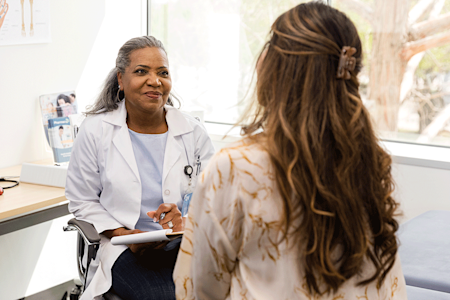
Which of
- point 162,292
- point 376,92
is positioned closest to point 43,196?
point 162,292

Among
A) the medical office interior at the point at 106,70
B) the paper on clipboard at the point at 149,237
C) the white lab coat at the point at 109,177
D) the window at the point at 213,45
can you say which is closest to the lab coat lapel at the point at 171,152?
the white lab coat at the point at 109,177

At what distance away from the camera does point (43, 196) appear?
2244 millimetres

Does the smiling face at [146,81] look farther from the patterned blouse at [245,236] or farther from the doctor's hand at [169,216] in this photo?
the patterned blouse at [245,236]

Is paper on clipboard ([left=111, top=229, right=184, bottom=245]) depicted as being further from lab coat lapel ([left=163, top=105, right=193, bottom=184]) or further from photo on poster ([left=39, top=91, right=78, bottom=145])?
photo on poster ([left=39, top=91, right=78, bottom=145])

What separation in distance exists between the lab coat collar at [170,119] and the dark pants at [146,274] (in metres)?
0.54

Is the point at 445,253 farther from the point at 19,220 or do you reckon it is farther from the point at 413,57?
the point at 19,220

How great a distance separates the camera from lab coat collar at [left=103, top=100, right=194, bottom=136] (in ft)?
6.51

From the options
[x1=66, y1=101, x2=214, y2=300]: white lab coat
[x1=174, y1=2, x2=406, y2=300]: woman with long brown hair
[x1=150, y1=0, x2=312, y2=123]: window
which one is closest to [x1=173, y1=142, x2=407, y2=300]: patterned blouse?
[x1=174, y1=2, x2=406, y2=300]: woman with long brown hair

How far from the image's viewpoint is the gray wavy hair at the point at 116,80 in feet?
6.57

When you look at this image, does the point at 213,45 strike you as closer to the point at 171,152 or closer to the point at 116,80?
the point at 116,80

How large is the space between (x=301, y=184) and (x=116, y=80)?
4.71 feet

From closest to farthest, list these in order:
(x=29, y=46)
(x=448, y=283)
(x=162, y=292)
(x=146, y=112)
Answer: (x=162, y=292)
(x=448, y=283)
(x=146, y=112)
(x=29, y=46)

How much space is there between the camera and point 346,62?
2.96 ft

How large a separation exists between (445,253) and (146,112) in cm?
149
